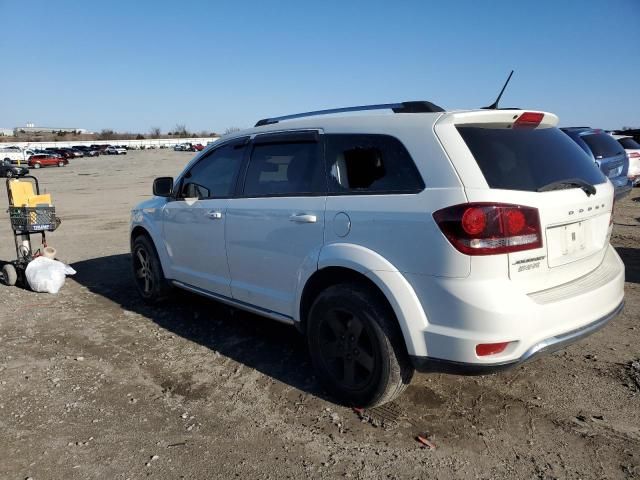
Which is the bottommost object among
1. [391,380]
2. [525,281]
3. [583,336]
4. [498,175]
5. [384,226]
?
[391,380]

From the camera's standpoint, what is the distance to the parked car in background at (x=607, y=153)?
9.26 meters

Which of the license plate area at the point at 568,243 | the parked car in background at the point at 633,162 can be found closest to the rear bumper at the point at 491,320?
the license plate area at the point at 568,243

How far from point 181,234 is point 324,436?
8.55 feet

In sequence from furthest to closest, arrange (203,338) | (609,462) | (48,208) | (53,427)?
1. (48,208)
2. (203,338)
3. (53,427)
4. (609,462)

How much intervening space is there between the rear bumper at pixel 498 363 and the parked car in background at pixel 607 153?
23.9 ft

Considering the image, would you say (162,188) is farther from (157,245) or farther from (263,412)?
(263,412)

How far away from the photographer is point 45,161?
49375mm

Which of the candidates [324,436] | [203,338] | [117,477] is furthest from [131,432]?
[203,338]

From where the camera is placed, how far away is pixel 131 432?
317 cm

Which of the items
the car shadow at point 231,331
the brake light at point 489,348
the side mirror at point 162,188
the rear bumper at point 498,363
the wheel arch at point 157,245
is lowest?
the car shadow at point 231,331

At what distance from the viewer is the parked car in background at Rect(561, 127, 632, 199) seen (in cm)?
926

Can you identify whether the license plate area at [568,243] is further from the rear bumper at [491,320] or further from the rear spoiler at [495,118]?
the rear spoiler at [495,118]

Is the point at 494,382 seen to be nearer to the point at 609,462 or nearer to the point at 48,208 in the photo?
the point at 609,462

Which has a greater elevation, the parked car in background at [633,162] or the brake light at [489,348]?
the parked car in background at [633,162]
